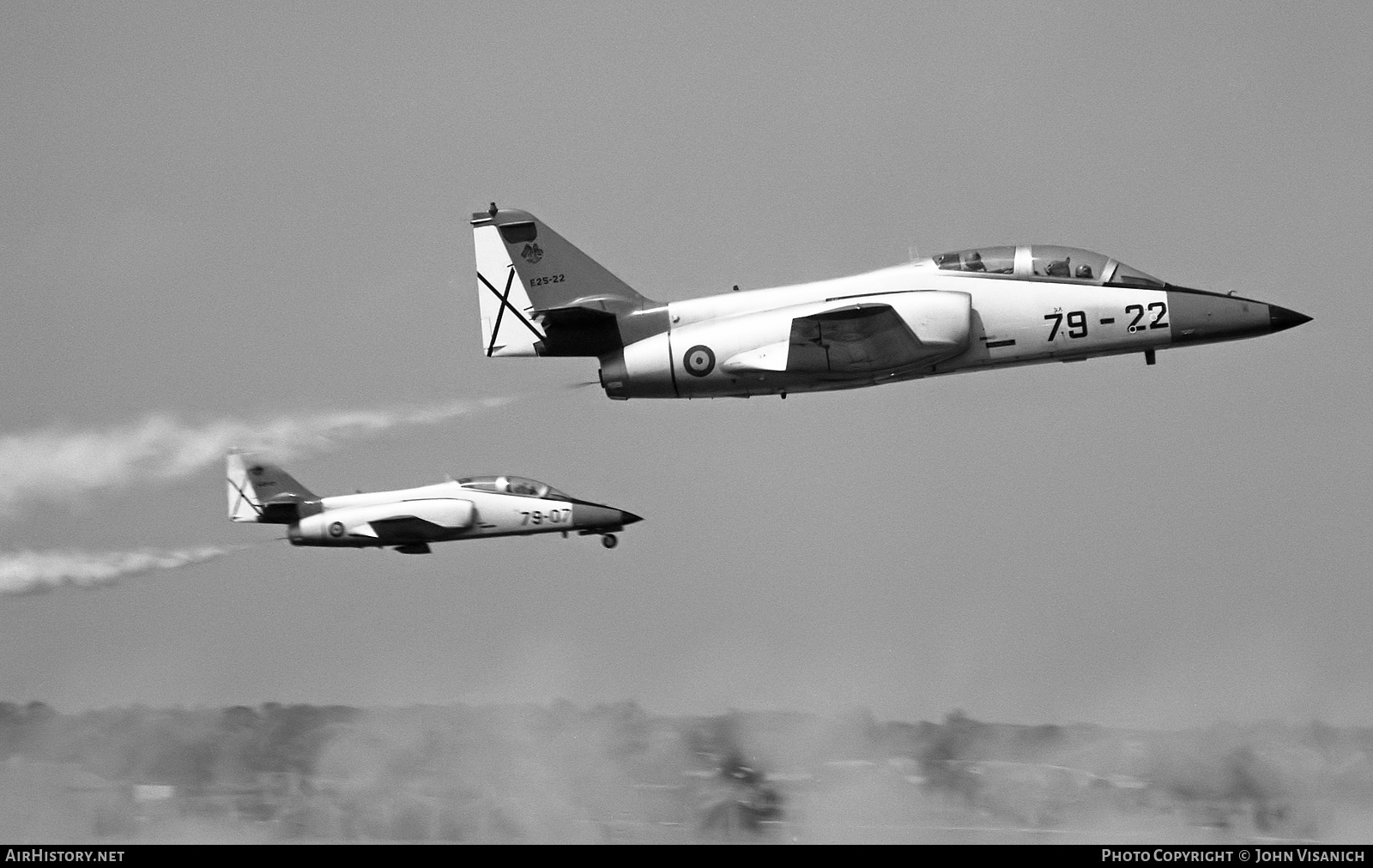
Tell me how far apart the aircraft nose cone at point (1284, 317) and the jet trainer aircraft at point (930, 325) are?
18 millimetres

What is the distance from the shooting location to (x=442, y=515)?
1393 inches

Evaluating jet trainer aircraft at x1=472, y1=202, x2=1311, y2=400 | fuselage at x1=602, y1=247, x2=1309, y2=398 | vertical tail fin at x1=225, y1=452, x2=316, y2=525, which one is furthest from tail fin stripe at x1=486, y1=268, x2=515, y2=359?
vertical tail fin at x1=225, y1=452, x2=316, y2=525

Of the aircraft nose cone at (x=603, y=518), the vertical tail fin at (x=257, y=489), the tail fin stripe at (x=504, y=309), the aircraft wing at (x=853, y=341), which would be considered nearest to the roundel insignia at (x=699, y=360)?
the aircraft wing at (x=853, y=341)

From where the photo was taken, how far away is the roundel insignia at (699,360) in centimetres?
2989

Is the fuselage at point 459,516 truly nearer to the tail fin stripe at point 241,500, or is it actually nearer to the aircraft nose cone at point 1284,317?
the tail fin stripe at point 241,500

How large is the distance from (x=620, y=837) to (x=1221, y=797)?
13.4m

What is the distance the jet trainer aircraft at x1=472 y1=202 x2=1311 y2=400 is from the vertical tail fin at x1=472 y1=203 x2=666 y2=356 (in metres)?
1.05

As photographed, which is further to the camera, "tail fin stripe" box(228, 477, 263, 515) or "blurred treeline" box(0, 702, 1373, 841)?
"blurred treeline" box(0, 702, 1373, 841)

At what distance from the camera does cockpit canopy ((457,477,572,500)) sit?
35812 mm

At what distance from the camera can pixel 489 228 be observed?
3291cm

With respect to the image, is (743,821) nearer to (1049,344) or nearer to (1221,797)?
(1221,797)

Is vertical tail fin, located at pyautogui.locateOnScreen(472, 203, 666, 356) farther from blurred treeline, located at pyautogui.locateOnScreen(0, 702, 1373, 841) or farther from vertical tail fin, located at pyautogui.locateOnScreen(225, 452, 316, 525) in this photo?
blurred treeline, located at pyautogui.locateOnScreen(0, 702, 1373, 841)

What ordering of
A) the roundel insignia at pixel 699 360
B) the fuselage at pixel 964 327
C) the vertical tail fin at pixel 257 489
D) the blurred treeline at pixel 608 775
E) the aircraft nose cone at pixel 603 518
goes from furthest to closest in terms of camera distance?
the blurred treeline at pixel 608 775 → the vertical tail fin at pixel 257 489 → the aircraft nose cone at pixel 603 518 → the roundel insignia at pixel 699 360 → the fuselage at pixel 964 327

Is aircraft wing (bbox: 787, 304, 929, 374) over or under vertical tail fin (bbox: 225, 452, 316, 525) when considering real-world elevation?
over
